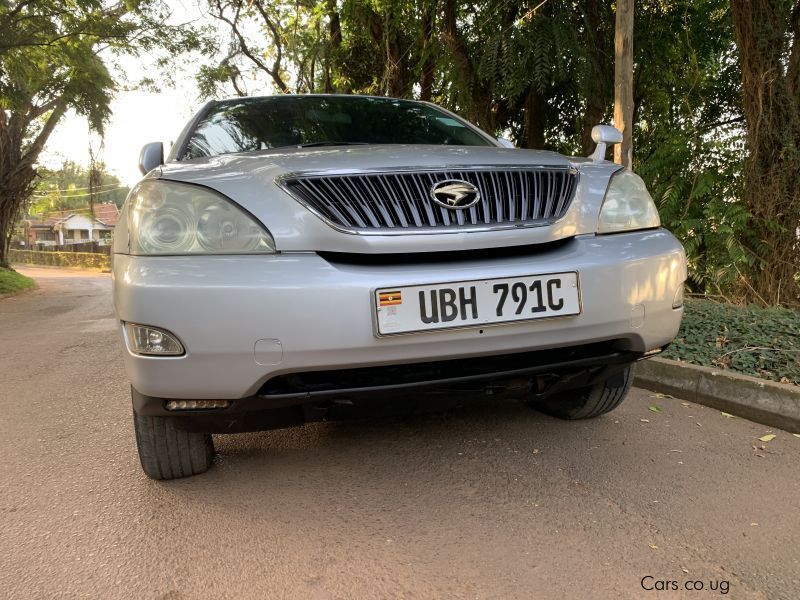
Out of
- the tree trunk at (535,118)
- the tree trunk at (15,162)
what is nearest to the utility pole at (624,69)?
the tree trunk at (535,118)

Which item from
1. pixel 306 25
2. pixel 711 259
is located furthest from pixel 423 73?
pixel 711 259

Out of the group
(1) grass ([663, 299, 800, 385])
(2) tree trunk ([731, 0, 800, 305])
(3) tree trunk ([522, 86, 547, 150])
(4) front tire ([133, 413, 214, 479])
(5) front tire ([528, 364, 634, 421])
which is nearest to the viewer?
(4) front tire ([133, 413, 214, 479])

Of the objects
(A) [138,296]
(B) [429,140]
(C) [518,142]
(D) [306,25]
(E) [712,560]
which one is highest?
(D) [306,25]

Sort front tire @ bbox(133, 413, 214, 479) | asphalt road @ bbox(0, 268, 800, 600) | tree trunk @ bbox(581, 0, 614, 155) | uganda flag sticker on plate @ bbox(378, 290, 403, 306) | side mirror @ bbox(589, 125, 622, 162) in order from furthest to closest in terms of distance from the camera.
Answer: tree trunk @ bbox(581, 0, 614, 155)
side mirror @ bbox(589, 125, 622, 162)
front tire @ bbox(133, 413, 214, 479)
uganda flag sticker on plate @ bbox(378, 290, 403, 306)
asphalt road @ bbox(0, 268, 800, 600)

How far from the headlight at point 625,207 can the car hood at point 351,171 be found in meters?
0.05

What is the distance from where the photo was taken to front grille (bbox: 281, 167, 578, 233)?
172cm

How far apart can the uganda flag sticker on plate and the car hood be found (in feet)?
0.45

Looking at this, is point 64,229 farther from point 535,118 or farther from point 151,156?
point 151,156

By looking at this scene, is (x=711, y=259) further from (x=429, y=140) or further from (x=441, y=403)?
(x=441, y=403)

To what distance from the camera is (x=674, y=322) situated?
2.04 metres

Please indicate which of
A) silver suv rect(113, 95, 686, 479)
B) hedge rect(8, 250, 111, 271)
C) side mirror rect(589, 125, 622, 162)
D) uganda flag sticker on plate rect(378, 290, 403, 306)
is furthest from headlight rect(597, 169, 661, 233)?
hedge rect(8, 250, 111, 271)

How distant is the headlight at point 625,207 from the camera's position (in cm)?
202

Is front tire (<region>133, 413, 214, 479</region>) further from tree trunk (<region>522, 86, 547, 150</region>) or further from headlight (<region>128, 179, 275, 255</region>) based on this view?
tree trunk (<region>522, 86, 547, 150</region>)

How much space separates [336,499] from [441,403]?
1.59 feet
